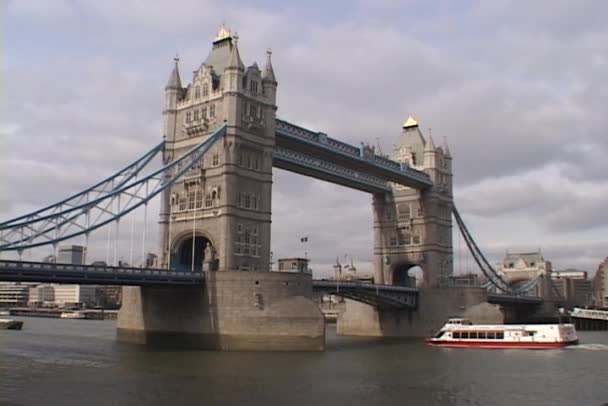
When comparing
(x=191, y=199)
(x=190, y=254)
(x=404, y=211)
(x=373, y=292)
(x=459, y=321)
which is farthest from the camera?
(x=404, y=211)

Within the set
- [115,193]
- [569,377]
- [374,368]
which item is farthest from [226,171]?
[569,377]

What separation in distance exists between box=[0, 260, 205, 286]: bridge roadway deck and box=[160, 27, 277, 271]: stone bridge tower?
6013 millimetres

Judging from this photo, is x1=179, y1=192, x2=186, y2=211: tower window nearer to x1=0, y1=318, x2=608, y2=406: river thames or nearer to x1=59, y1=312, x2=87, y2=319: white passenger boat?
x1=0, y1=318, x2=608, y2=406: river thames

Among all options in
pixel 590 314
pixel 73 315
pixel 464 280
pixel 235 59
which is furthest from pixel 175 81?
pixel 73 315

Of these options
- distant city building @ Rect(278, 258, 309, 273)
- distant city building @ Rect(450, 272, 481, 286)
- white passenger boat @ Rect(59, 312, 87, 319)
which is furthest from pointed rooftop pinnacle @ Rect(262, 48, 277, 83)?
white passenger boat @ Rect(59, 312, 87, 319)

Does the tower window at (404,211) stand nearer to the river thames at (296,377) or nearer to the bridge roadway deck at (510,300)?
the bridge roadway deck at (510,300)

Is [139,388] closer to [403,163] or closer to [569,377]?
[569,377]

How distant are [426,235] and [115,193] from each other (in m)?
49.7

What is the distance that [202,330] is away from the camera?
58500 mm

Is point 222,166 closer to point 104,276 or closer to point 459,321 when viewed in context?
point 104,276

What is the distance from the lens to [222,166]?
213 feet

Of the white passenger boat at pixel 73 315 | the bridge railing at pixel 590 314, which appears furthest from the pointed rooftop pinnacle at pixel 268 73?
the white passenger boat at pixel 73 315

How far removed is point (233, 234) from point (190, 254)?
803 cm

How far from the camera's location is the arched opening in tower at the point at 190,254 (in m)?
68.3
